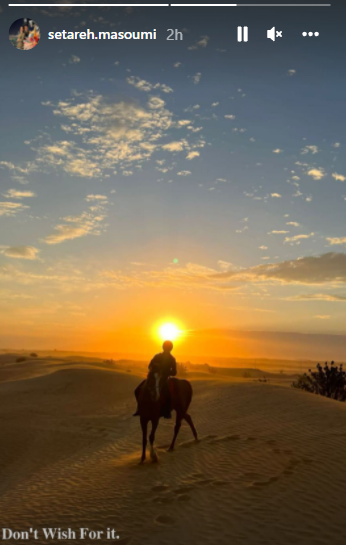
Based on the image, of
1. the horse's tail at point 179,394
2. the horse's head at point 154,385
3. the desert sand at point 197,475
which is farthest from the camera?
the horse's tail at point 179,394

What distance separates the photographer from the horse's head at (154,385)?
33.1 ft

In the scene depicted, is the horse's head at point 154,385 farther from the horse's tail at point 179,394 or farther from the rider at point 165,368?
the horse's tail at point 179,394

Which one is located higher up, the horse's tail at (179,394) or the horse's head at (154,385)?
the horse's head at (154,385)

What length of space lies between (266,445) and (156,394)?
324 centimetres

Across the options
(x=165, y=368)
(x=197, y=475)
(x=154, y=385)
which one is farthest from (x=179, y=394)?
(x=197, y=475)

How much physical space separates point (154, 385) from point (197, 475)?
2.15 m

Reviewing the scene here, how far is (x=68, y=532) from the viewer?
6.46 m

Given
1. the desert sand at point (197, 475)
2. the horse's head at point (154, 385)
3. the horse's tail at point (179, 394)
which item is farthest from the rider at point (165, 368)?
the desert sand at point (197, 475)

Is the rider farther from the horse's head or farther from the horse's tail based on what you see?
the horse's tail

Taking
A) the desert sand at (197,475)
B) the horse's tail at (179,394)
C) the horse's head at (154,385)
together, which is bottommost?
the desert sand at (197,475)

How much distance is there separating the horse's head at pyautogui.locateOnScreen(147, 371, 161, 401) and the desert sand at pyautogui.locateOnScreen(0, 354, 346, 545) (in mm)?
1498

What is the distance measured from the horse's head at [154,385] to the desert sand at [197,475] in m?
1.50

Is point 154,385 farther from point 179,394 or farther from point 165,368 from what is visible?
point 179,394

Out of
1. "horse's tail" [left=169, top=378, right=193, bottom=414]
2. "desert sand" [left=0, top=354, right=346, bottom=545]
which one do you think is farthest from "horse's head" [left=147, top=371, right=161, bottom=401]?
"desert sand" [left=0, top=354, right=346, bottom=545]
